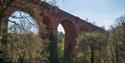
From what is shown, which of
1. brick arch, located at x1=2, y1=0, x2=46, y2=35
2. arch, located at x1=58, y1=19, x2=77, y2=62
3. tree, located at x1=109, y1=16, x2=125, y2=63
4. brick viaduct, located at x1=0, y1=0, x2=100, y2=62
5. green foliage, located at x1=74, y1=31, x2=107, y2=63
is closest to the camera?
brick arch, located at x1=2, y1=0, x2=46, y2=35

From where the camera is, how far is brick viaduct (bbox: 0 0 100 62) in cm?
1711

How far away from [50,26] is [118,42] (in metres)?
8.97

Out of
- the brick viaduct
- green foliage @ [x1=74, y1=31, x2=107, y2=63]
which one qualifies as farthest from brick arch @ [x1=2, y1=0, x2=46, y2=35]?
green foliage @ [x1=74, y1=31, x2=107, y2=63]

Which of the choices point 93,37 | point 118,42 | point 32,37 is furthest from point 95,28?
point 32,37

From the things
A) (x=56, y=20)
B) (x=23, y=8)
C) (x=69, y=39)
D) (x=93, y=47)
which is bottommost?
(x=93, y=47)

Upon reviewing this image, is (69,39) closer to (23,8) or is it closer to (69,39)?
(69,39)

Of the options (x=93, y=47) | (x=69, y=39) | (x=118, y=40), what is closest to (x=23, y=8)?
(x=118, y=40)

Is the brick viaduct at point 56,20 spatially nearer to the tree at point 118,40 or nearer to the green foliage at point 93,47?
the green foliage at point 93,47

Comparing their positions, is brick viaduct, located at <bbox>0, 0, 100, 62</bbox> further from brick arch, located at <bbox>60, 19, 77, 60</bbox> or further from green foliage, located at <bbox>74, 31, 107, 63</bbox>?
green foliage, located at <bbox>74, 31, 107, 63</bbox>

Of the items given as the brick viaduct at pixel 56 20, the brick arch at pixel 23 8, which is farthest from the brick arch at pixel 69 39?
the brick arch at pixel 23 8

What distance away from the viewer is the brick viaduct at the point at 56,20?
17109 mm

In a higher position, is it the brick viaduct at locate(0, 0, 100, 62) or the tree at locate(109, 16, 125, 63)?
the brick viaduct at locate(0, 0, 100, 62)

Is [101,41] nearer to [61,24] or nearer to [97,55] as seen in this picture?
[97,55]

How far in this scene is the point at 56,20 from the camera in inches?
1347
